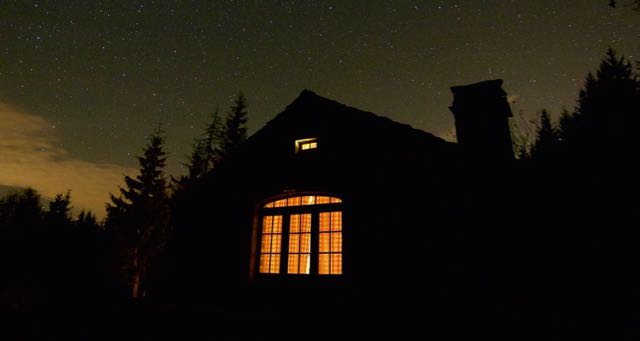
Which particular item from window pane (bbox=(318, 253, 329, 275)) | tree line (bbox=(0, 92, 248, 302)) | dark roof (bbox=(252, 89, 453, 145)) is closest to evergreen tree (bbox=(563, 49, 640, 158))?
dark roof (bbox=(252, 89, 453, 145))

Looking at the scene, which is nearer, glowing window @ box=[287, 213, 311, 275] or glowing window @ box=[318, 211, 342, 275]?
glowing window @ box=[318, 211, 342, 275]

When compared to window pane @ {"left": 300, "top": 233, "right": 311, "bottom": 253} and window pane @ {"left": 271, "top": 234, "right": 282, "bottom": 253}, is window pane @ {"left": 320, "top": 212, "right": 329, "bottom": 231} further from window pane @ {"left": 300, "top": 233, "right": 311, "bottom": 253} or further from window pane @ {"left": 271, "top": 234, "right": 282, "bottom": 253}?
window pane @ {"left": 271, "top": 234, "right": 282, "bottom": 253}

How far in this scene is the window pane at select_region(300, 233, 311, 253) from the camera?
8438 millimetres

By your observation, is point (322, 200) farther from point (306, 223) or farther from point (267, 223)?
point (267, 223)

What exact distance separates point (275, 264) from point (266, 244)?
1.82 ft

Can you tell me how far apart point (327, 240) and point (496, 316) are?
3.73m

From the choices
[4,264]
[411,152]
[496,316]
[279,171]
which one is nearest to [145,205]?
[4,264]

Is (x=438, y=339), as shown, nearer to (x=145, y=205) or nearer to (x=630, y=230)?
(x=630, y=230)

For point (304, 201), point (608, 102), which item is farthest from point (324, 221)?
point (608, 102)

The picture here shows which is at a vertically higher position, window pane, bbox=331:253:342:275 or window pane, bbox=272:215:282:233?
window pane, bbox=272:215:282:233

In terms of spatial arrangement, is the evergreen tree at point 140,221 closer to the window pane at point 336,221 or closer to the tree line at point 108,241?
the tree line at point 108,241

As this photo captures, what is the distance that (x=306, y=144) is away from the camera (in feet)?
31.1

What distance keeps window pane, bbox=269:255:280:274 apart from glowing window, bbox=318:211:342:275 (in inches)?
43.9

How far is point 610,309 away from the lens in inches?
250
